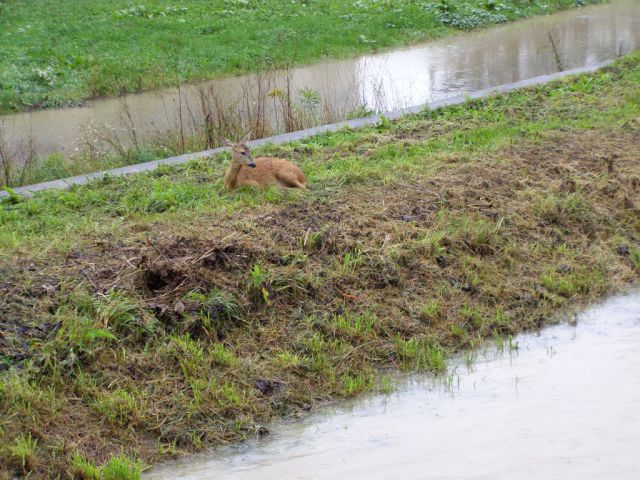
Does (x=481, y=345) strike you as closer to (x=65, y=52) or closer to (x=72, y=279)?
(x=72, y=279)

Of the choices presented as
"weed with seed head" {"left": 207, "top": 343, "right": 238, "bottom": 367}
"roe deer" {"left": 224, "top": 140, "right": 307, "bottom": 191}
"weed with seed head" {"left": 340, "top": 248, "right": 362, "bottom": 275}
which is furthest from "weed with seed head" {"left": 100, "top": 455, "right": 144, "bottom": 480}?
"roe deer" {"left": 224, "top": 140, "right": 307, "bottom": 191}

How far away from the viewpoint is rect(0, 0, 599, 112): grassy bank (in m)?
17.5

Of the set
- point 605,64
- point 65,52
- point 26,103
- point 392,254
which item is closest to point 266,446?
point 392,254

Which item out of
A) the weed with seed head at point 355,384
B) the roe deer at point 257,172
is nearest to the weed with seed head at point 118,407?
the weed with seed head at point 355,384

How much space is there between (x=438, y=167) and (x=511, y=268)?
6.74 ft

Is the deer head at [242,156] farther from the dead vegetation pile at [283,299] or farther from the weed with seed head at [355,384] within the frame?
the weed with seed head at [355,384]

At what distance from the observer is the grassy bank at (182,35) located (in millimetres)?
17469

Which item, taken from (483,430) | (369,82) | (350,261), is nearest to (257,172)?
(350,261)

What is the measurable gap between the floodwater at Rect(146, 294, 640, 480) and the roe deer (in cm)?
315

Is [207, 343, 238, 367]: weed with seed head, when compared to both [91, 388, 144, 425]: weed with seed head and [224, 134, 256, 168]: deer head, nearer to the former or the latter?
[91, 388, 144, 425]: weed with seed head

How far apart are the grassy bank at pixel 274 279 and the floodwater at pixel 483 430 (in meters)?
0.24

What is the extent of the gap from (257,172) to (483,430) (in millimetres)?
4282

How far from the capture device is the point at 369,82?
52.2 feet

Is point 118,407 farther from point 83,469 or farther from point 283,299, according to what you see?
point 283,299
